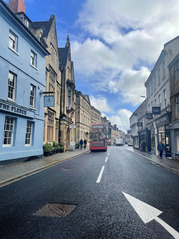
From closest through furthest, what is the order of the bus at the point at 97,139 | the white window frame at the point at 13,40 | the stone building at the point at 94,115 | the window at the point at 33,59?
the white window frame at the point at 13,40
the window at the point at 33,59
the bus at the point at 97,139
the stone building at the point at 94,115

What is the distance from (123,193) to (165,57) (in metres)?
Answer: 18.9

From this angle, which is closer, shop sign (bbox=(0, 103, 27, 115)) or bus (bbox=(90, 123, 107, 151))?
shop sign (bbox=(0, 103, 27, 115))

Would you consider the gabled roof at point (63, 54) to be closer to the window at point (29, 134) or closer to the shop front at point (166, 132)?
the window at point (29, 134)

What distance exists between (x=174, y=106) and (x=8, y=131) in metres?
15.3

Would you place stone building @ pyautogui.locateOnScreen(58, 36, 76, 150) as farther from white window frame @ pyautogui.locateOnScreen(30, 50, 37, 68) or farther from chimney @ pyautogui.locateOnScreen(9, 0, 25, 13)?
chimney @ pyautogui.locateOnScreen(9, 0, 25, 13)

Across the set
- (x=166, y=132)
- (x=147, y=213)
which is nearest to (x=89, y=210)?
(x=147, y=213)

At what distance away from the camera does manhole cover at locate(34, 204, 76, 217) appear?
3680 mm

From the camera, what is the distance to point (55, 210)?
3896mm

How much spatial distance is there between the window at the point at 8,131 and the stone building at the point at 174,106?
14600mm

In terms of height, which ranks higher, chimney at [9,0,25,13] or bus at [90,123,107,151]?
chimney at [9,0,25,13]

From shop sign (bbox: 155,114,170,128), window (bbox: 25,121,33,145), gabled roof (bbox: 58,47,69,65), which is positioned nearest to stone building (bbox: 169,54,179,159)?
shop sign (bbox: 155,114,170,128)

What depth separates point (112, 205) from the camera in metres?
4.18

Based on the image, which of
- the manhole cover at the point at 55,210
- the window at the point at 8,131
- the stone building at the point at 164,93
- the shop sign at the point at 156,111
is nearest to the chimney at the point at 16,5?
the window at the point at 8,131

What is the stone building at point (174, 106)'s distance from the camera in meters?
15.7
